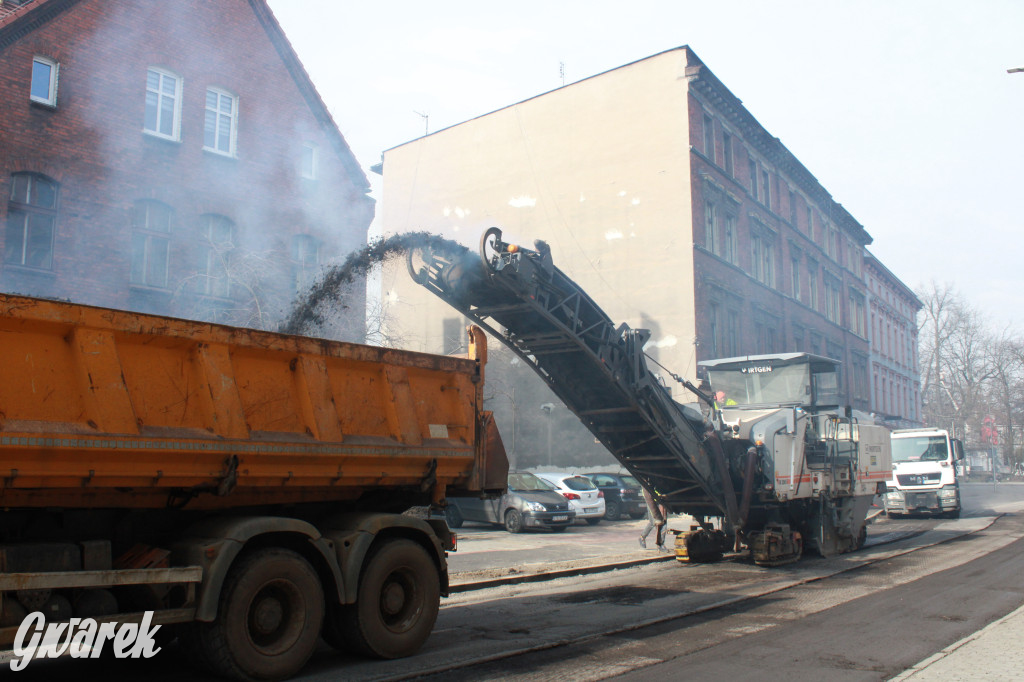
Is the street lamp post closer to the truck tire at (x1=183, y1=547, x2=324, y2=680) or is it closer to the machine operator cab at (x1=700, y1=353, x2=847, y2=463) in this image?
the machine operator cab at (x1=700, y1=353, x2=847, y2=463)

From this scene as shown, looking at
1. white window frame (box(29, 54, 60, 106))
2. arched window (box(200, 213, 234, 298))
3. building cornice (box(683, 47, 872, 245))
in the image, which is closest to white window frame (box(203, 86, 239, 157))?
arched window (box(200, 213, 234, 298))

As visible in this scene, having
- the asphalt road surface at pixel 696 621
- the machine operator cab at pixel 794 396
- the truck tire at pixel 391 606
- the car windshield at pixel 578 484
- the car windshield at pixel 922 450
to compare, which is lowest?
the asphalt road surface at pixel 696 621

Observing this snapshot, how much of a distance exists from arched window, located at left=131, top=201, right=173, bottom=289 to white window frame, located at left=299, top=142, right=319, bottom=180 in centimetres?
377

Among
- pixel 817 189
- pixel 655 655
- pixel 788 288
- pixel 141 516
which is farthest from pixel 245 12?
pixel 817 189

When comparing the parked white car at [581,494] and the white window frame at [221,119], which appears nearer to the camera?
the white window frame at [221,119]

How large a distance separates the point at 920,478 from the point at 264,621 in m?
22.0

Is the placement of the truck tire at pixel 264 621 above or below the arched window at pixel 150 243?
below

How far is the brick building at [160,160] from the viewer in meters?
15.7

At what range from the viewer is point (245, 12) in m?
19.2

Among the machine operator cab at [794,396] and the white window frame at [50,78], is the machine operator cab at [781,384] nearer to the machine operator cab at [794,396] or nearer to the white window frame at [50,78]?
the machine operator cab at [794,396]

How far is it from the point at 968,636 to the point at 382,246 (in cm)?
721

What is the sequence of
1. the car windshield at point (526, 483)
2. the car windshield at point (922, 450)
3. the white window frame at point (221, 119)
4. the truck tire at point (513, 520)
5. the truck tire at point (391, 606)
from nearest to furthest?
the truck tire at point (391, 606) → the white window frame at point (221, 119) → the truck tire at point (513, 520) → the car windshield at point (526, 483) → the car windshield at point (922, 450)

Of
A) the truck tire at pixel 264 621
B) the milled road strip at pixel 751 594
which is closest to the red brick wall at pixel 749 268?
the milled road strip at pixel 751 594

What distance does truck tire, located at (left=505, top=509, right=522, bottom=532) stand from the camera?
19.0 meters
